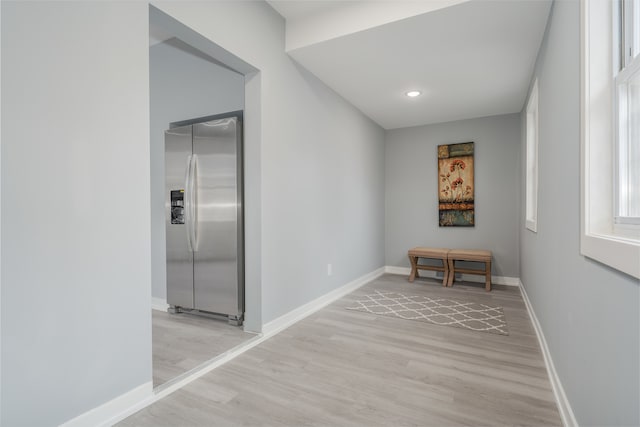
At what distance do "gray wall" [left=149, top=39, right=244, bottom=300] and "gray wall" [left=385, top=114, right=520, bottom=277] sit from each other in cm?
323

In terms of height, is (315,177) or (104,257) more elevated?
(315,177)

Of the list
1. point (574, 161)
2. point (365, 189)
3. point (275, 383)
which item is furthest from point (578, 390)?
point (365, 189)

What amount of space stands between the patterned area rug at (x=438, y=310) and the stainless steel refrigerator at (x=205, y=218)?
4.59 ft

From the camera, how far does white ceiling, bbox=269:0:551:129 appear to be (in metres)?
2.43

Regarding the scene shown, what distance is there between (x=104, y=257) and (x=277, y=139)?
1.72m

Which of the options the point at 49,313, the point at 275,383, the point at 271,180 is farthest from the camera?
the point at 271,180

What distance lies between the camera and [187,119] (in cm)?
346

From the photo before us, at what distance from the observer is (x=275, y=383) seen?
1982 millimetres

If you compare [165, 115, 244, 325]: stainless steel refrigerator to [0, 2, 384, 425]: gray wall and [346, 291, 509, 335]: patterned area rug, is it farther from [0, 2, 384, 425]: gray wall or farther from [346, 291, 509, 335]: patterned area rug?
[346, 291, 509, 335]: patterned area rug

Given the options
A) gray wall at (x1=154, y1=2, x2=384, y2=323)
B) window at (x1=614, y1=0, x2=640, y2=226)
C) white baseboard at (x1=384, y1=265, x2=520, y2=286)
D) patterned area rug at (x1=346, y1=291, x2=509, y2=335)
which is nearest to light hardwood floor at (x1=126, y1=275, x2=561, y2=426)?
patterned area rug at (x1=346, y1=291, x2=509, y2=335)

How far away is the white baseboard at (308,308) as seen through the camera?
2.81 metres

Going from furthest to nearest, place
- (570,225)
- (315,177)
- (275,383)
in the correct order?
1. (315,177)
2. (275,383)
3. (570,225)

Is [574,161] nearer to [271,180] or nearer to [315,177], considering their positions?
[271,180]

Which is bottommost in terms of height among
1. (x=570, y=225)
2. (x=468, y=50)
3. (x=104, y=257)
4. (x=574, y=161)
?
(x=104, y=257)
